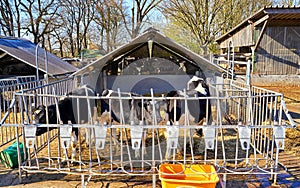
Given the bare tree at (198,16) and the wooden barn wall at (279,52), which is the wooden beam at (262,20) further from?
the bare tree at (198,16)

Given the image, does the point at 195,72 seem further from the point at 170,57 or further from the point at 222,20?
the point at 222,20

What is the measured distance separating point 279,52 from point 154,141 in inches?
421

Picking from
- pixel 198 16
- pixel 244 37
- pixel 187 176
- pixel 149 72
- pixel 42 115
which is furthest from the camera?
pixel 198 16

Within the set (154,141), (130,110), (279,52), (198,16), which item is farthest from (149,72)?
(198,16)

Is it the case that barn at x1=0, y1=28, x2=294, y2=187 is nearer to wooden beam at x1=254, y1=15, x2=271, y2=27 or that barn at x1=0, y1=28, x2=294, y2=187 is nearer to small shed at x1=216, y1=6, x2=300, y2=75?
wooden beam at x1=254, y1=15, x2=271, y2=27

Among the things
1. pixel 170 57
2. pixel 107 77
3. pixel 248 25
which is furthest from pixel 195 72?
pixel 248 25

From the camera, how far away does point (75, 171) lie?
306 cm

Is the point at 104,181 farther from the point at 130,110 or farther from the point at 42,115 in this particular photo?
the point at 42,115

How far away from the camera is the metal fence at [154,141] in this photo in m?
2.64

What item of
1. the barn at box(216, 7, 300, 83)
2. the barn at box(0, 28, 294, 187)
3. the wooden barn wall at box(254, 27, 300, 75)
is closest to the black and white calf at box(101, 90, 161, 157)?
the barn at box(0, 28, 294, 187)

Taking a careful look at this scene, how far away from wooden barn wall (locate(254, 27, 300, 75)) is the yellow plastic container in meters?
11.3

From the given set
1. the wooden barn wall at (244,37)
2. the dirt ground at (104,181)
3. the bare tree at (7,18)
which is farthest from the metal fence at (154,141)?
the bare tree at (7,18)

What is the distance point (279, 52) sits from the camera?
12.8 meters

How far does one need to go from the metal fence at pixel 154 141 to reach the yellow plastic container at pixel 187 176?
96 millimetres
